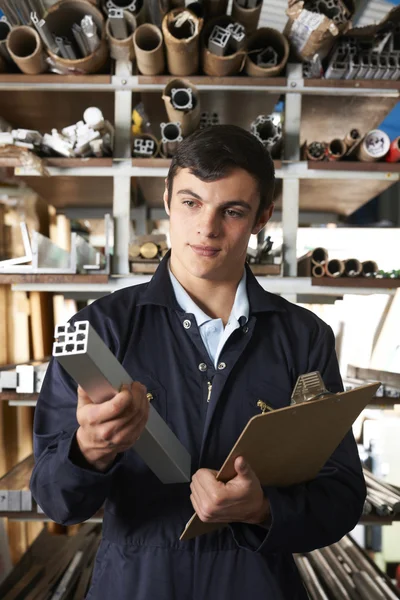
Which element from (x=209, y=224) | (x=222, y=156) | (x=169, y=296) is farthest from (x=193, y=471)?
(x=222, y=156)

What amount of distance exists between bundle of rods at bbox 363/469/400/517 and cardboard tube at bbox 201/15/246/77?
1.84 metres

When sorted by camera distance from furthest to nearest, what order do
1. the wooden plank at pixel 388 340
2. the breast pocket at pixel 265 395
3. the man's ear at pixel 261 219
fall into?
A: the wooden plank at pixel 388 340 → the man's ear at pixel 261 219 → the breast pocket at pixel 265 395

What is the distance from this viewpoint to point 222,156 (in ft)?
3.60

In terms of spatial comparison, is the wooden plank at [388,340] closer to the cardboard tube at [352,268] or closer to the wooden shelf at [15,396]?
the cardboard tube at [352,268]

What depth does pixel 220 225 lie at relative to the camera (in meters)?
1.11

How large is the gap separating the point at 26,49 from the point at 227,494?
2141 mm

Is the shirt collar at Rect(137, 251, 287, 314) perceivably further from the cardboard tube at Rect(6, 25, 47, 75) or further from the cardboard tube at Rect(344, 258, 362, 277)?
the cardboard tube at Rect(6, 25, 47, 75)

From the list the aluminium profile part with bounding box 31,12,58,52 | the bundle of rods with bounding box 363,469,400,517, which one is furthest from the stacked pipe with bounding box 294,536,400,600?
the aluminium profile part with bounding box 31,12,58,52

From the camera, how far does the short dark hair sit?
43.3 inches

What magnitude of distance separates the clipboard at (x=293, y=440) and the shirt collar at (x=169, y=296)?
32 cm

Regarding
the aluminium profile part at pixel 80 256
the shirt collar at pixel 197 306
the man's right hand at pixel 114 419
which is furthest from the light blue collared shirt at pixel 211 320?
the aluminium profile part at pixel 80 256

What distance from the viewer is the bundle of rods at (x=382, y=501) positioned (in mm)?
2035

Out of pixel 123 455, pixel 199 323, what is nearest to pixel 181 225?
pixel 199 323

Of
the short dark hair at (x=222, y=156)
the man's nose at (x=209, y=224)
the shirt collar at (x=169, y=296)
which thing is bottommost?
the shirt collar at (x=169, y=296)
